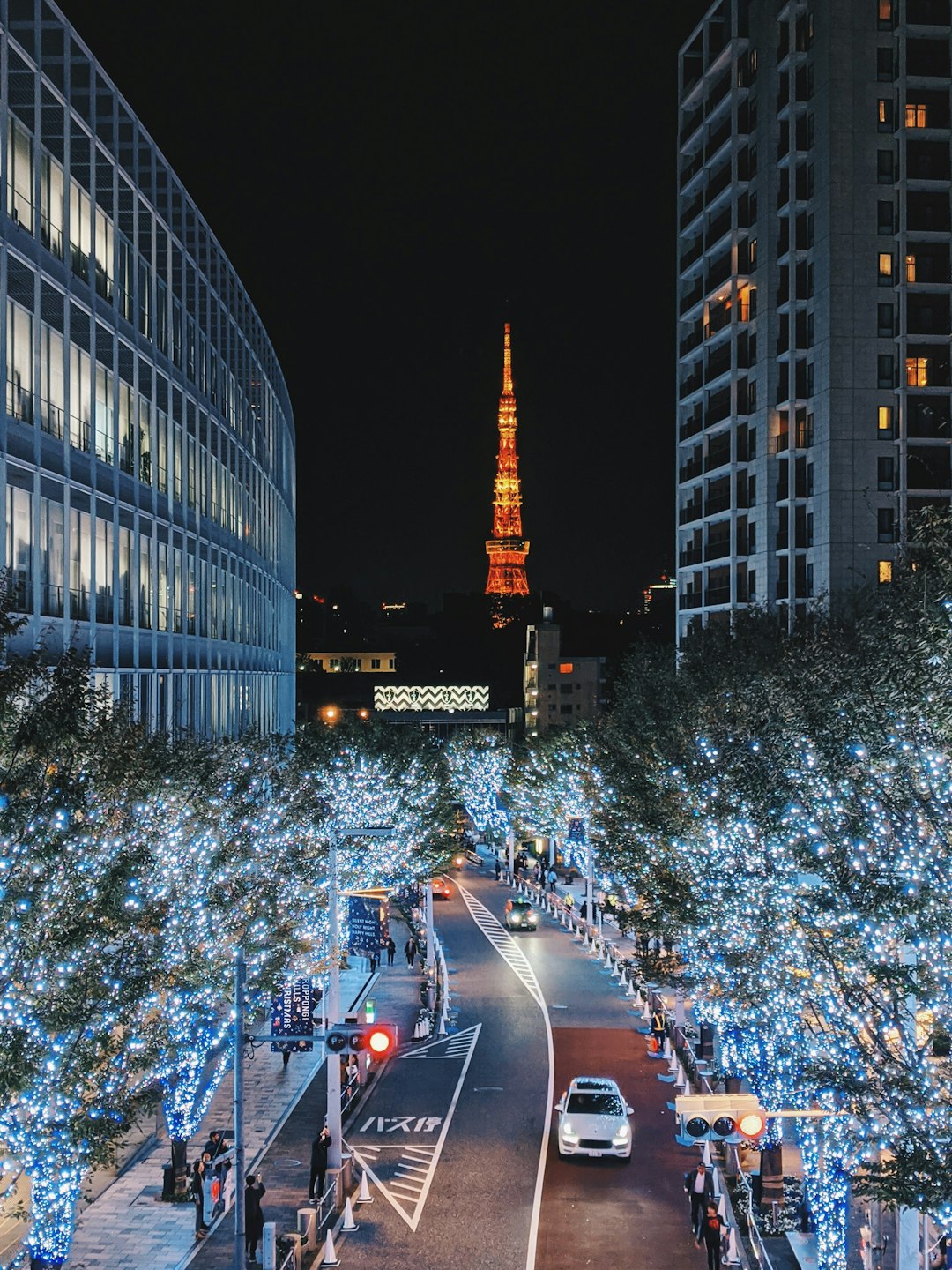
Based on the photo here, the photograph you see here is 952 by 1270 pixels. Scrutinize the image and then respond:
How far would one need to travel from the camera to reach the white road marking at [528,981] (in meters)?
18.4

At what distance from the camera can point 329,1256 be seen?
17109 millimetres

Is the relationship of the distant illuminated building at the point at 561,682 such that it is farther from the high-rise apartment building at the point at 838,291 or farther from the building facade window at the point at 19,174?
the building facade window at the point at 19,174

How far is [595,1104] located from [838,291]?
138 ft

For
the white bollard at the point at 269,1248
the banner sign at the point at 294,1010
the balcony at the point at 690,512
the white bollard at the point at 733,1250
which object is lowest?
the white bollard at the point at 733,1250

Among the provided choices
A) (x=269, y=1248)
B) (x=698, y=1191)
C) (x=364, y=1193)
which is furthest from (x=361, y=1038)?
(x=698, y=1191)

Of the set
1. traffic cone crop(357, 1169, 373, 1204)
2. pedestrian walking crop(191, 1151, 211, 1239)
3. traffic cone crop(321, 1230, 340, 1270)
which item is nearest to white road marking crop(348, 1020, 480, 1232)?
traffic cone crop(357, 1169, 373, 1204)

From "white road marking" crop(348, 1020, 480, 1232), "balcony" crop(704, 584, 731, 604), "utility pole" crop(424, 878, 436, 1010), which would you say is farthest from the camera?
"balcony" crop(704, 584, 731, 604)

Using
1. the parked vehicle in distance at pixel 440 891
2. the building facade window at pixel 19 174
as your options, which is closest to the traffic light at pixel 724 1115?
the building facade window at pixel 19 174

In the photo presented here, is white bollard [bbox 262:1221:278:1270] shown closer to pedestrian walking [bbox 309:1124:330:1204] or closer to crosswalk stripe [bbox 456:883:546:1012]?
pedestrian walking [bbox 309:1124:330:1204]

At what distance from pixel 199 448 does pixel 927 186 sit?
3642cm

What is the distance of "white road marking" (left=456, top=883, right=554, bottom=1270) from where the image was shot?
18406mm

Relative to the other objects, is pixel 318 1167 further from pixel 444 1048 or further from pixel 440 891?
pixel 440 891

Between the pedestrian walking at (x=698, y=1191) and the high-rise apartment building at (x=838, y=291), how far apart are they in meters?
34.6

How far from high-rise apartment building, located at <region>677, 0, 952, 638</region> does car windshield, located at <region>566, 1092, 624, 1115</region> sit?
32.1 meters
